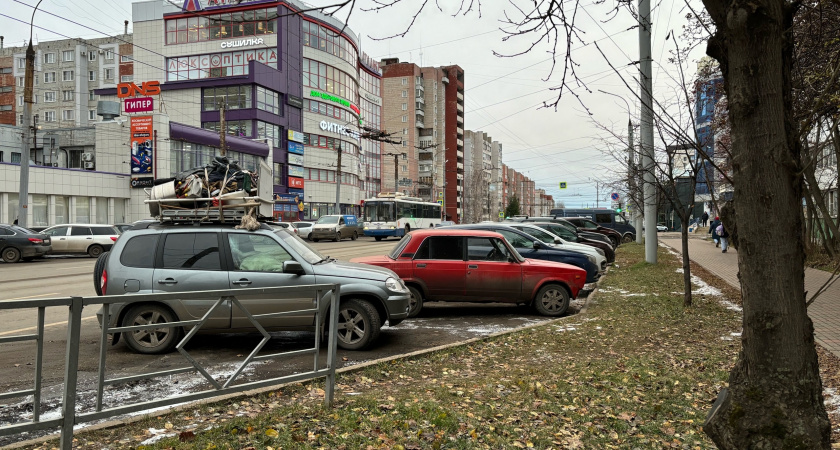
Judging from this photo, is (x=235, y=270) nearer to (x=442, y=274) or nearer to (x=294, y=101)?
(x=442, y=274)

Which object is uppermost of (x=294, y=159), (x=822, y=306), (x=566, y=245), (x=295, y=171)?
(x=294, y=159)

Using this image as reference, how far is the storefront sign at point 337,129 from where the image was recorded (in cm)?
6427

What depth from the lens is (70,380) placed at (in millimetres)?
3727

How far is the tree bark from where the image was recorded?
3.19 meters

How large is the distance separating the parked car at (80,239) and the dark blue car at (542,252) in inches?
807

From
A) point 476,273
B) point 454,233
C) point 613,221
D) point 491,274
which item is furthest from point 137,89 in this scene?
point 491,274

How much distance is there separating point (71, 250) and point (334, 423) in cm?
2740

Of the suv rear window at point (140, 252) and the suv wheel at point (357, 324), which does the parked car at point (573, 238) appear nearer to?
the suv wheel at point (357, 324)

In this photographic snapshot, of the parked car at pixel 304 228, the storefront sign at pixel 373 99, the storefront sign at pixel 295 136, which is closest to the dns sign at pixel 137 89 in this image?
the parked car at pixel 304 228

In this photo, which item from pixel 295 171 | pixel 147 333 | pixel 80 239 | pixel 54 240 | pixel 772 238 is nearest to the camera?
pixel 772 238

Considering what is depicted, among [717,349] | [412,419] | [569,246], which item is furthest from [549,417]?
[569,246]

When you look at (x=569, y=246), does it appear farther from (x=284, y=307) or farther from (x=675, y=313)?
(x=284, y=307)

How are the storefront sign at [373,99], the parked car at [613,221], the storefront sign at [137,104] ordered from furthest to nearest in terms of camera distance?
1. the storefront sign at [373,99]
2. the storefront sign at [137,104]
3. the parked car at [613,221]

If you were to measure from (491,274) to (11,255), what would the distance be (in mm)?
22817
